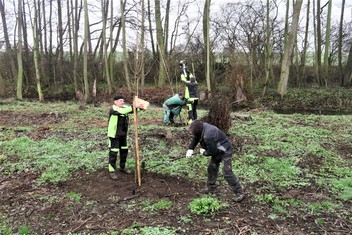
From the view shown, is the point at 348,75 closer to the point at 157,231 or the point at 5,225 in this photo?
the point at 157,231

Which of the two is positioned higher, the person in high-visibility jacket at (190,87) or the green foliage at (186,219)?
the person in high-visibility jacket at (190,87)

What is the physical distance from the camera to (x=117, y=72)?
3009cm

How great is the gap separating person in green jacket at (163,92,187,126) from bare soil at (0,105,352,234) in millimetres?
4540

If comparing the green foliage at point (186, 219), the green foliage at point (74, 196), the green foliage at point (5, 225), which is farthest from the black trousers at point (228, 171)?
the green foliage at point (5, 225)

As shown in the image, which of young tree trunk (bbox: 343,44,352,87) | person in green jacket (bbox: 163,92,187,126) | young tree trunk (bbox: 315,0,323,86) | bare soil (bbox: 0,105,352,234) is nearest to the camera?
bare soil (bbox: 0,105,352,234)

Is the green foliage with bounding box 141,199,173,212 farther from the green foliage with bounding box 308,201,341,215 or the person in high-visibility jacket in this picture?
the person in high-visibility jacket

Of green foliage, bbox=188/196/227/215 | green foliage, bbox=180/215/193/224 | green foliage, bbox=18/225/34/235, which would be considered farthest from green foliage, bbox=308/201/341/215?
green foliage, bbox=18/225/34/235

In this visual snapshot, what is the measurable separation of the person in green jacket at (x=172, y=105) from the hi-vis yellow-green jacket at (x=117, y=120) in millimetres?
4704

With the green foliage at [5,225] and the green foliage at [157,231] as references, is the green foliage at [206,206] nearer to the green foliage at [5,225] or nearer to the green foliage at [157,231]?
the green foliage at [157,231]

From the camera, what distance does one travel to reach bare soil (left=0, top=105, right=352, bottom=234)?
4.89 m

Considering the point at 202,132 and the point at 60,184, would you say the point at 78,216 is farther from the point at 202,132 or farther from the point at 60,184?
the point at 202,132

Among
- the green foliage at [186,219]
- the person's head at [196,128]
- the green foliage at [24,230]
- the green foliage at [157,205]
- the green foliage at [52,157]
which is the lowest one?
the green foliage at [24,230]

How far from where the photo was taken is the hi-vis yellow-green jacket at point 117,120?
6.34m

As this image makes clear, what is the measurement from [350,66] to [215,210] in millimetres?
23640
